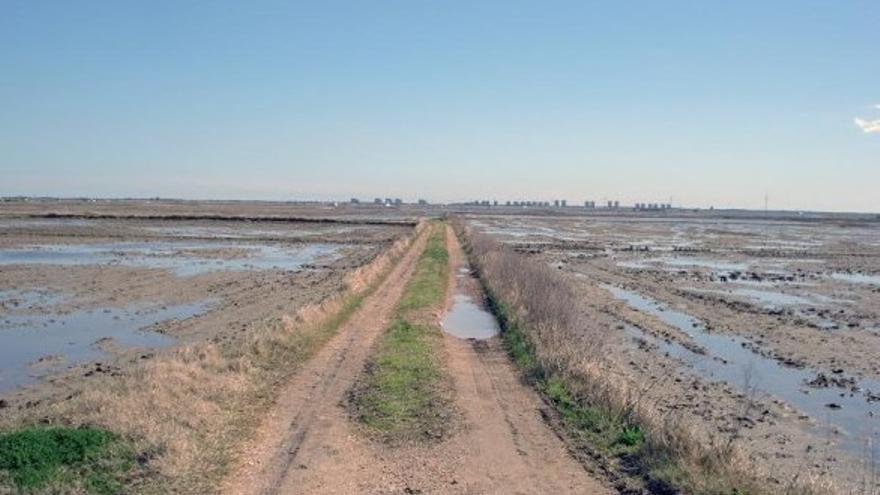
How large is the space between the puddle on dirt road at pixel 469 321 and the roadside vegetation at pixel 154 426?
6.15 m

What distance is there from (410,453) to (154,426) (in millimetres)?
3455

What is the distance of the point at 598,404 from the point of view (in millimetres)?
13195

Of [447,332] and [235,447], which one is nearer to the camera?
[235,447]

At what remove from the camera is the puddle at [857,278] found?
1702 inches

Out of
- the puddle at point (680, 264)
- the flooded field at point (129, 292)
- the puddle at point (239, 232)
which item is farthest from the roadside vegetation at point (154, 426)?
the puddle at point (239, 232)

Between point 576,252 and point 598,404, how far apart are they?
48908mm

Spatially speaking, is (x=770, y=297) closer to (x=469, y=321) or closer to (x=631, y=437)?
(x=469, y=321)

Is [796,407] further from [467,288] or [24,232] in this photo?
[24,232]

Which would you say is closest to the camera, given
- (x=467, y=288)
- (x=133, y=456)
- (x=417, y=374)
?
(x=133, y=456)

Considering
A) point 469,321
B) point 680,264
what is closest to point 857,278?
point 680,264

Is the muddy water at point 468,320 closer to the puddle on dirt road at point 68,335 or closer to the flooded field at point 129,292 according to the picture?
the flooded field at point 129,292

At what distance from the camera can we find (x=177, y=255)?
164ft

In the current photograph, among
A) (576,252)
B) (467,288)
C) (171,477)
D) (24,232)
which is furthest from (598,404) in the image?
(24,232)

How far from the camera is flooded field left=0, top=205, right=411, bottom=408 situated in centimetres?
1886
